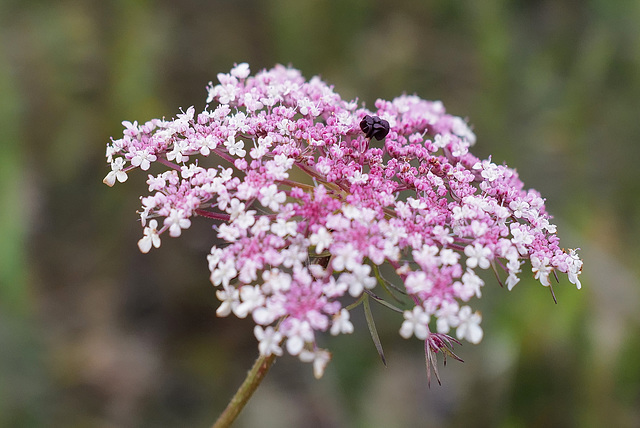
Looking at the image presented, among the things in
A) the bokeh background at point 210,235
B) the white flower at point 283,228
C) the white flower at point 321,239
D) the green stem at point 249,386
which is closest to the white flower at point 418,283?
the white flower at point 321,239

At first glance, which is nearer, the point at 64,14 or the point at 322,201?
the point at 322,201

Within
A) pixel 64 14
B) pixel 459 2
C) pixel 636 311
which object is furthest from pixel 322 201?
pixel 64 14

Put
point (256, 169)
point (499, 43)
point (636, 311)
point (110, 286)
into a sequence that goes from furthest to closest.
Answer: point (110, 286) < point (499, 43) < point (636, 311) < point (256, 169)

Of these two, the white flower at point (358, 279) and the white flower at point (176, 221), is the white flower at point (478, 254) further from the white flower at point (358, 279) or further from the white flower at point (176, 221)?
the white flower at point (176, 221)

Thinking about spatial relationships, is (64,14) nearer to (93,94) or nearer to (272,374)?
(93,94)

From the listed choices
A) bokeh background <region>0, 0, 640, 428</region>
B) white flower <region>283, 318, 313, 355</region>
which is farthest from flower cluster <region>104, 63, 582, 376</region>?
bokeh background <region>0, 0, 640, 428</region>

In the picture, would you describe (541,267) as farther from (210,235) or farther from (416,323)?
(210,235)

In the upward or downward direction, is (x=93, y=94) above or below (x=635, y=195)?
below

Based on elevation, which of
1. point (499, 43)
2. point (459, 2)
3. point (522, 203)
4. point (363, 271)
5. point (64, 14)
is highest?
point (459, 2)
